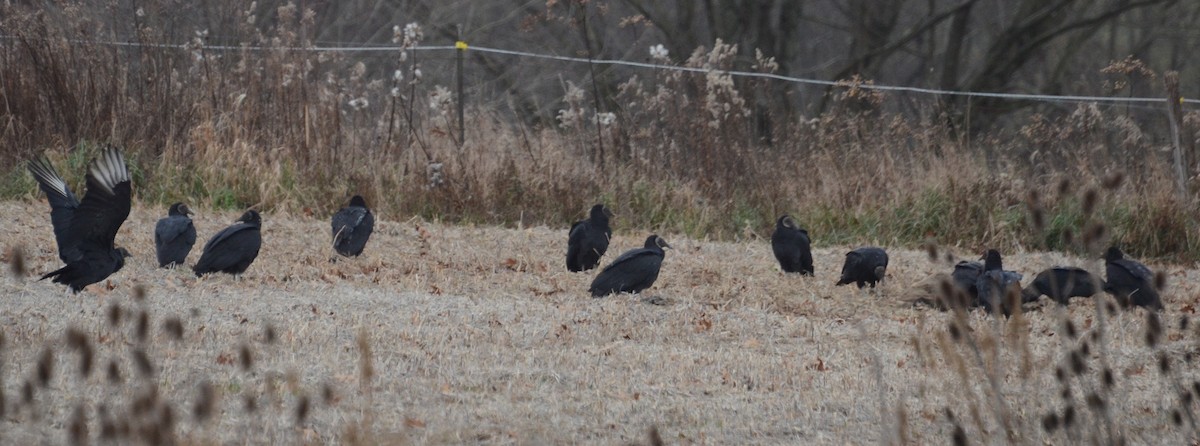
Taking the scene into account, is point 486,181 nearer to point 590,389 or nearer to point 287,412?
point 590,389

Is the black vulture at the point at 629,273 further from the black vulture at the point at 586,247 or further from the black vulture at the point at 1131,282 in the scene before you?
the black vulture at the point at 1131,282

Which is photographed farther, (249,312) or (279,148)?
(279,148)

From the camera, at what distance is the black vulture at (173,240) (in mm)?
7668

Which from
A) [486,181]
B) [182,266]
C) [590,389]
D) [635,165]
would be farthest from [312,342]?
[635,165]

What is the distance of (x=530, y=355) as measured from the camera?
5719 millimetres

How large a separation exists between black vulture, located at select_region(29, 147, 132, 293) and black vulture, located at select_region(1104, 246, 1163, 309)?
5119 millimetres

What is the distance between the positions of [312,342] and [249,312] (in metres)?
0.86

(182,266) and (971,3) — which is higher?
(971,3)

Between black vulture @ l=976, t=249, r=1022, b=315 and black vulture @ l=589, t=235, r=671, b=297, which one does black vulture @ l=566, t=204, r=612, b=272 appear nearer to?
black vulture @ l=589, t=235, r=671, b=297

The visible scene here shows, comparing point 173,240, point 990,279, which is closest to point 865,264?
point 990,279

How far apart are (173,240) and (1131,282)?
5313mm

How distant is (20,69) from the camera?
10828 millimetres

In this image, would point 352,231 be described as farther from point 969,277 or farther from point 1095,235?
point 1095,235

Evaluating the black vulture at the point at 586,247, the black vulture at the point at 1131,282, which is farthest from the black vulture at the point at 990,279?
the black vulture at the point at 586,247
